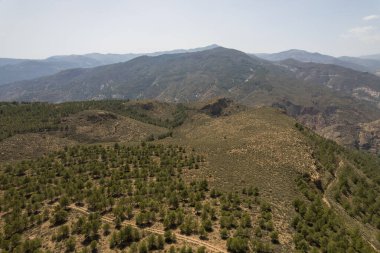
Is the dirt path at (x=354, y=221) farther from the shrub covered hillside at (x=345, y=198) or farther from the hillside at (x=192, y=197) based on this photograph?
the hillside at (x=192, y=197)

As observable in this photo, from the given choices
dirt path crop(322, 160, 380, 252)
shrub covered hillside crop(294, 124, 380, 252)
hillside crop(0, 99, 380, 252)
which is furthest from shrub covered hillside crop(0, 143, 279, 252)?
dirt path crop(322, 160, 380, 252)

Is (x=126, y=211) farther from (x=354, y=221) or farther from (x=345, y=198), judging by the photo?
(x=345, y=198)

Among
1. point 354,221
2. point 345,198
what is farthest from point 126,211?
point 345,198

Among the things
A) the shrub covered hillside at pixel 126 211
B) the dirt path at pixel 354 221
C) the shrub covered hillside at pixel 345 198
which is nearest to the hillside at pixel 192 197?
the shrub covered hillside at pixel 126 211

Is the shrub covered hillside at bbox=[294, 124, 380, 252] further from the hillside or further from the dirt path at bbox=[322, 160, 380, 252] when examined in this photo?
the hillside

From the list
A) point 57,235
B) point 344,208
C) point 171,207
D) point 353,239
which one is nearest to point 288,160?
point 344,208
